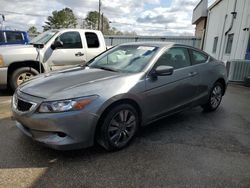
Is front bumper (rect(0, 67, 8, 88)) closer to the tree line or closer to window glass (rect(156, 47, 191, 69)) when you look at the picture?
window glass (rect(156, 47, 191, 69))

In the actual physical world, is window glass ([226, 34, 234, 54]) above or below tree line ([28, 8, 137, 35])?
below

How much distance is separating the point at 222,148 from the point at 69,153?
87.5 inches

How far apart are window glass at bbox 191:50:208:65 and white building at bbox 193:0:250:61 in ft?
18.5

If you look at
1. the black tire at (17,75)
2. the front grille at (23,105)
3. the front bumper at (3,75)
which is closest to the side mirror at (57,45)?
the black tire at (17,75)

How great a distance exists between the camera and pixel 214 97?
16.1ft

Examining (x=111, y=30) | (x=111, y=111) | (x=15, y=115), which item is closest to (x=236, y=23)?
(x=111, y=111)

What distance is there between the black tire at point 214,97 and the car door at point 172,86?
0.80 metres

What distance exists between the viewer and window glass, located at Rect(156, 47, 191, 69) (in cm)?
365

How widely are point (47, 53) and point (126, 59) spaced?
3.17 meters

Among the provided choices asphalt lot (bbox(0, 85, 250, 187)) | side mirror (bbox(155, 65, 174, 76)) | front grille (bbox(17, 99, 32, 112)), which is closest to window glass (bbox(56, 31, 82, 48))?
asphalt lot (bbox(0, 85, 250, 187))

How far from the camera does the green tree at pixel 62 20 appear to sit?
1895 inches

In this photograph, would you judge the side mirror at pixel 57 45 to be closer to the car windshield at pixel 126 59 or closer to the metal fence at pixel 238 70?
the car windshield at pixel 126 59

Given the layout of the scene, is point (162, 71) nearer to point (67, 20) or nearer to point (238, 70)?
point (238, 70)

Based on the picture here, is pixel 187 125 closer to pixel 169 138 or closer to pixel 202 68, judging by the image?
pixel 169 138
